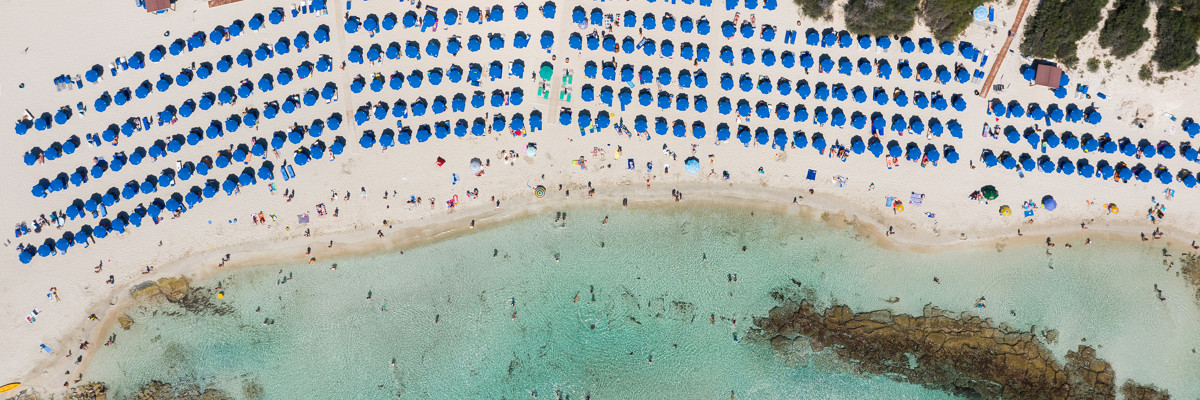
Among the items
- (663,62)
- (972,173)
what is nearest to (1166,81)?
(972,173)

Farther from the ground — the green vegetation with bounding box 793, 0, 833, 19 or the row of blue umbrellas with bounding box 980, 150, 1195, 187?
the green vegetation with bounding box 793, 0, 833, 19


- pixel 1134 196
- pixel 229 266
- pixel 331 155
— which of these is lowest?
pixel 229 266

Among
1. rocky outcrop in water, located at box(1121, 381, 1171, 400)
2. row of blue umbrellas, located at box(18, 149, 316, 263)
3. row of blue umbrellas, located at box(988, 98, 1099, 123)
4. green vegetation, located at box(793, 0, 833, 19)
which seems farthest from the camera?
rocky outcrop in water, located at box(1121, 381, 1171, 400)

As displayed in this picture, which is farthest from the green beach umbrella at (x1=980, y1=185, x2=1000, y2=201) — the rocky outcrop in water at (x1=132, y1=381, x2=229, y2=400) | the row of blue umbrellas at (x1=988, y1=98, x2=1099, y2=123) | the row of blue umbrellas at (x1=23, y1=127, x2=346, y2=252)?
the rocky outcrop in water at (x1=132, y1=381, x2=229, y2=400)

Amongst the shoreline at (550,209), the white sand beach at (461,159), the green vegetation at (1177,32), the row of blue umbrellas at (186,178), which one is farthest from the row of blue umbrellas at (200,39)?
the green vegetation at (1177,32)

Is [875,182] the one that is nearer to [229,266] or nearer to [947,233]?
[947,233]

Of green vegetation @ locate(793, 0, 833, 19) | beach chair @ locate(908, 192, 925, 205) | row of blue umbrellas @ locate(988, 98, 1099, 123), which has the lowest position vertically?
beach chair @ locate(908, 192, 925, 205)

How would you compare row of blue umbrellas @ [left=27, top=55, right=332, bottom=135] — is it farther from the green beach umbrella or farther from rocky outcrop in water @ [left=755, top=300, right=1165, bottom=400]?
the green beach umbrella
